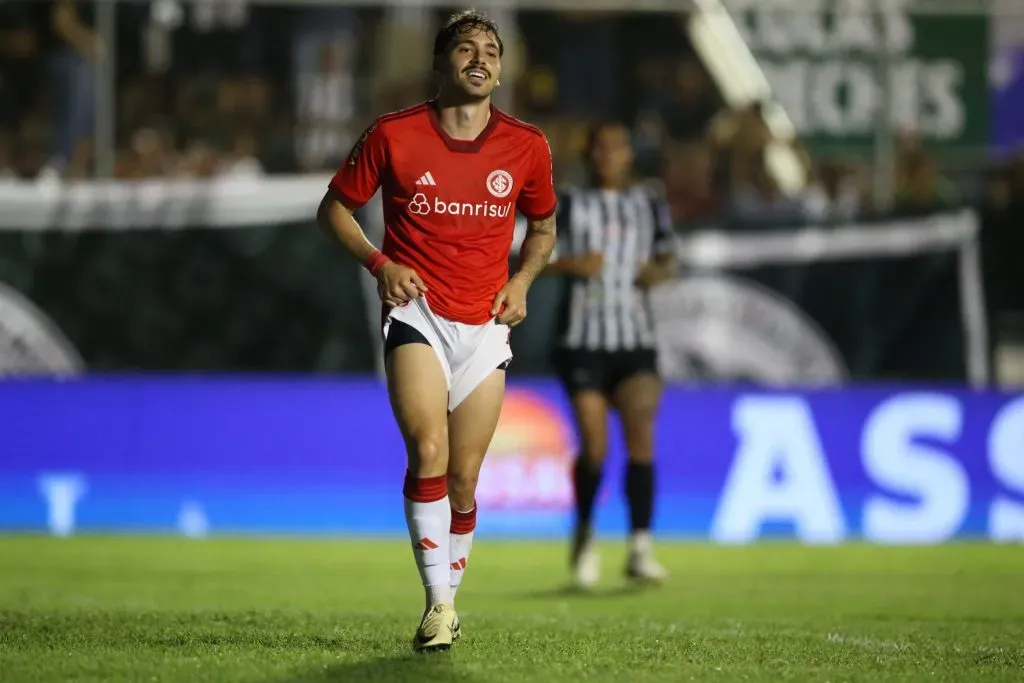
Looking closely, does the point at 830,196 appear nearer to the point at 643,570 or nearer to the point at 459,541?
the point at 643,570

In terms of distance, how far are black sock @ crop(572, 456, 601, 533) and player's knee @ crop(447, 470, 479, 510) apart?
3409mm

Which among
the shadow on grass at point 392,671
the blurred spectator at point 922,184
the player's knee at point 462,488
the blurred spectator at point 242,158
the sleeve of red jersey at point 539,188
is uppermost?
the blurred spectator at point 242,158

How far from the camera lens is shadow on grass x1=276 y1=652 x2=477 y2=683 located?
5918 mm

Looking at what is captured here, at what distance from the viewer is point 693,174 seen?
14461mm

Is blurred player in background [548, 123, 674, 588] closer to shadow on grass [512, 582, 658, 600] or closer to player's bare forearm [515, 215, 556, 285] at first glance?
shadow on grass [512, 582, 658, 600]

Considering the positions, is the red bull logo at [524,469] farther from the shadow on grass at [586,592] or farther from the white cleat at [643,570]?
the white cleat at [643,570]

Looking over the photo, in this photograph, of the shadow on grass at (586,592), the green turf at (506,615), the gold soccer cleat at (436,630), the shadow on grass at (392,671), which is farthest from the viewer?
the shadow on grass at (586,592)

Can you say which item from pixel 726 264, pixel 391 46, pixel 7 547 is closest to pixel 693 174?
pixel 726 264

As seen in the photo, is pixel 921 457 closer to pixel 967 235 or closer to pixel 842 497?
pixel 842 497

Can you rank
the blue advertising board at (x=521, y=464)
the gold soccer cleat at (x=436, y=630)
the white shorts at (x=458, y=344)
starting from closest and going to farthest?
the gold soccer cleat at (x=436, y=630) → the white shorts at (x=458, y=344) → the blue advertising board at (x=521, y=464)

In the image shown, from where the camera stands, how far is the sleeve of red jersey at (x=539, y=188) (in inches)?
278

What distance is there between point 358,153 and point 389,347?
74 cm

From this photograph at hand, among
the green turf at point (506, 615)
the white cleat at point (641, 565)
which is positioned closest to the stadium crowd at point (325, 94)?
the green turf at point (506, 615)

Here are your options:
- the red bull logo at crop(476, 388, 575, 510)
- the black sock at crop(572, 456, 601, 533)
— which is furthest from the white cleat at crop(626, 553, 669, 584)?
the red bull logo at crop(476, 388, 575, 510)
